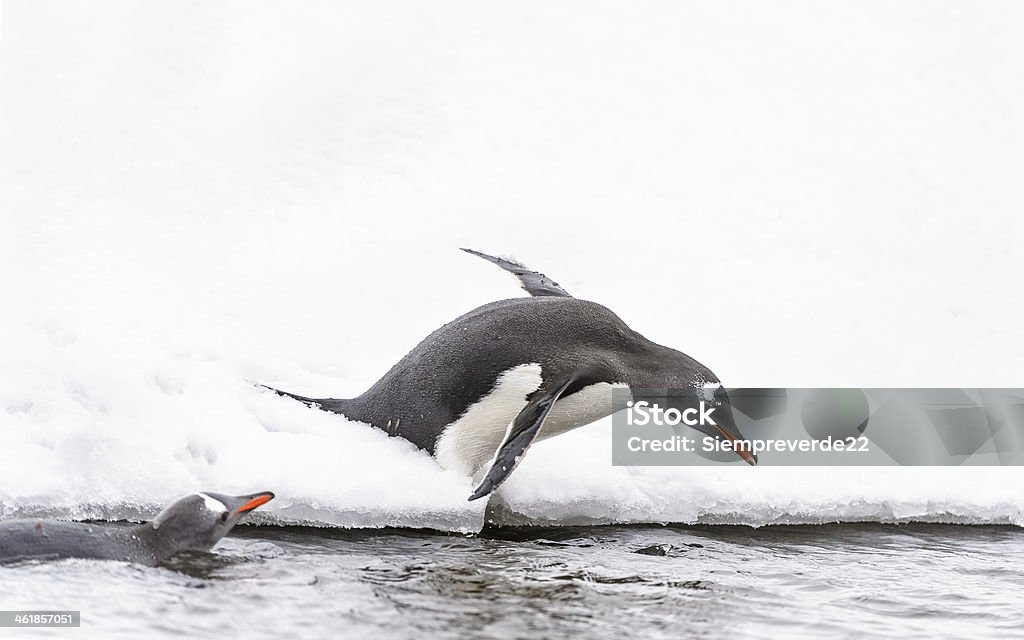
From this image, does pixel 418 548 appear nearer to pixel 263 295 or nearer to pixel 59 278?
pixel 263 295

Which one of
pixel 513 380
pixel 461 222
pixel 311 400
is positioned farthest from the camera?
pixel 461 222

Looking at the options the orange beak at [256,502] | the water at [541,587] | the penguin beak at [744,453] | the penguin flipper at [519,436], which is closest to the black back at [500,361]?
the penguin flipper at [519,436]

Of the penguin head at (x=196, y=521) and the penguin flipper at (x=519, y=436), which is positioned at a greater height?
the penguin flipper at (x=519, y=436)

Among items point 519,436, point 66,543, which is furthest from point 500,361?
point 66,543

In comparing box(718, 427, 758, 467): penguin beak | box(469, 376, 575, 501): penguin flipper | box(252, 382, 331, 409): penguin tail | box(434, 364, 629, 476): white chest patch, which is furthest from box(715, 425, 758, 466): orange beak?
box(252, 382, 331, 409): penguin tail

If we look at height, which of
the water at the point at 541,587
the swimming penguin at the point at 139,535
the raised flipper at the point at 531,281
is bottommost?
the water at the point at 541,587

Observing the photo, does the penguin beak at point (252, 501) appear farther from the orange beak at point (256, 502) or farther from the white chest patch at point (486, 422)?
the white chest patch at point (486, 422)

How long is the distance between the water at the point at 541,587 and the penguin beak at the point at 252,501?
13cm

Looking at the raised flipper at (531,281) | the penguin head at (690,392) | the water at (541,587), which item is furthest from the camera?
the raised flipper at (531,281)

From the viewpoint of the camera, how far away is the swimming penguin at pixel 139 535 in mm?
3566

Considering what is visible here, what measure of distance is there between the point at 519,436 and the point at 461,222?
292cm

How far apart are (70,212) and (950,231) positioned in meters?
5.30

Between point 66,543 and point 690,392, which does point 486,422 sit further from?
point 66,543

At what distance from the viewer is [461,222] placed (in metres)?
6.88
